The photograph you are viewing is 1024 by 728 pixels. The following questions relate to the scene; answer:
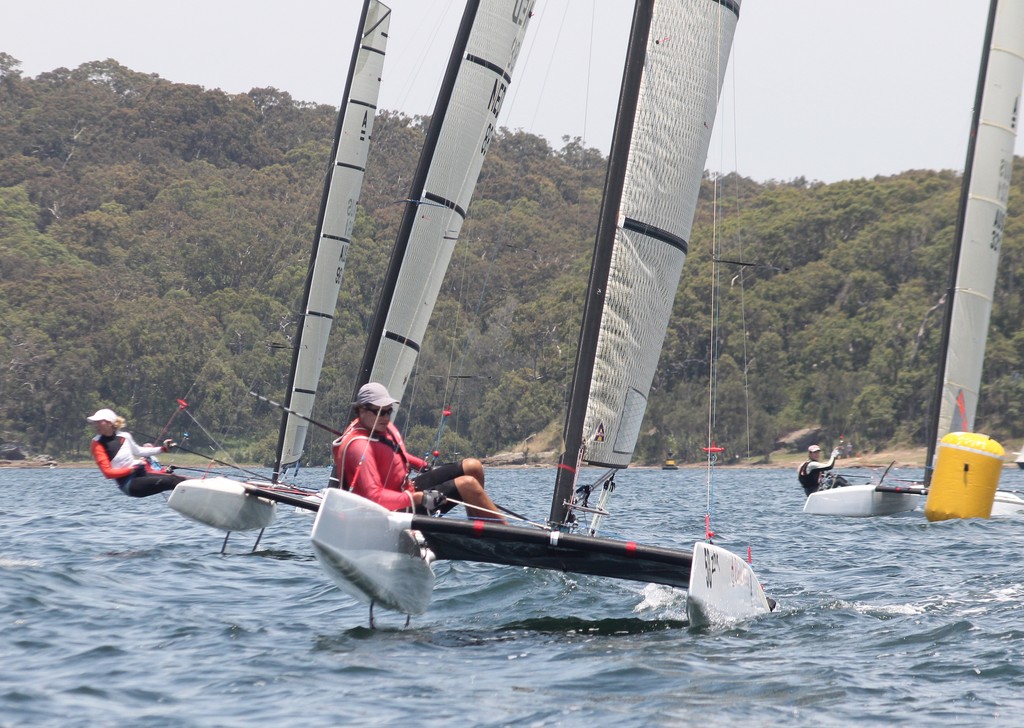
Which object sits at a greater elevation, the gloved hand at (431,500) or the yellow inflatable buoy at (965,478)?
the yellow inflatable buoy at (965,478)

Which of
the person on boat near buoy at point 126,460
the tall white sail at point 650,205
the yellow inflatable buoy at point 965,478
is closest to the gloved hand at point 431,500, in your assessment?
the tall white sail at point 650,205

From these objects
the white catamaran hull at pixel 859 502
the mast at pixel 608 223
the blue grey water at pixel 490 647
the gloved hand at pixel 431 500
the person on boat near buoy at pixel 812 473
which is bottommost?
the blue grey water at pixel 490 647

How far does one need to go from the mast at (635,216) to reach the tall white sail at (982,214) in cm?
985

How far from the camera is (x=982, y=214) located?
16906 millimetres

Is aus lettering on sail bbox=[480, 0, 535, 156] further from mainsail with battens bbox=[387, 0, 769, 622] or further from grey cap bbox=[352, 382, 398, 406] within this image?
grey cap bbox=[352, 382, 398, 406]

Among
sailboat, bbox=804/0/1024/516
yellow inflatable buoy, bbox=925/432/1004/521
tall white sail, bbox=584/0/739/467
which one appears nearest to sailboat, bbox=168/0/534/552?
tall white sail, bbox=584/0/739/467

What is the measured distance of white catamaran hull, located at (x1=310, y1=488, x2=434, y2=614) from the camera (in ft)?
19.6

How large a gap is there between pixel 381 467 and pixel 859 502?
34.5ft

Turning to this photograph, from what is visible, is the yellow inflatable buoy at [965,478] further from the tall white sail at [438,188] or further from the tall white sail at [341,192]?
the tall white sail at [341,192]

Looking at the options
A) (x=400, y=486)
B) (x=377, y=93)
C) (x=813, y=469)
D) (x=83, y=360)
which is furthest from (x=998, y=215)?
(x=83, y=360)

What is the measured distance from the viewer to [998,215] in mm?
17078

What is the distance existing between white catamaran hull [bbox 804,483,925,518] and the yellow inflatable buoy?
185cm

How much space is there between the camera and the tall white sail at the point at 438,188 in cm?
1172

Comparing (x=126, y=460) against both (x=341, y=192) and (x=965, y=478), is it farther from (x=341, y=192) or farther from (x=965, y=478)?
(x=965, y=478)
